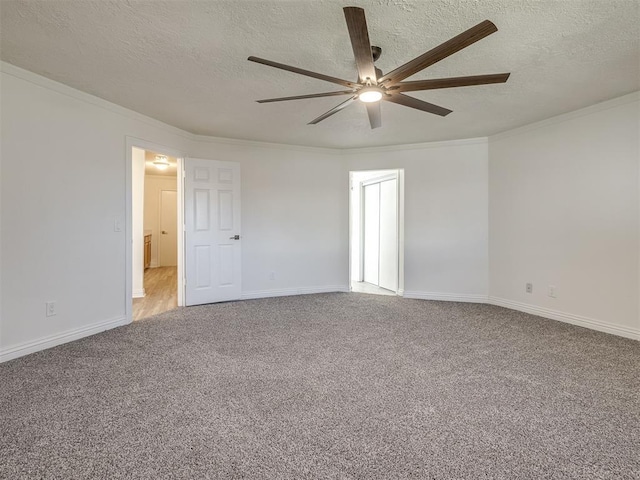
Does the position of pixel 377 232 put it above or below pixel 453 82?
below

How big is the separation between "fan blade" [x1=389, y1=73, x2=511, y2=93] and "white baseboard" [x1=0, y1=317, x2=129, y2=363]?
349 centimetres

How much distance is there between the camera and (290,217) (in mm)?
5000

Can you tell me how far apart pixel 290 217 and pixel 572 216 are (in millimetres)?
3570

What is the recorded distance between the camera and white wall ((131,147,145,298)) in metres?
4.84

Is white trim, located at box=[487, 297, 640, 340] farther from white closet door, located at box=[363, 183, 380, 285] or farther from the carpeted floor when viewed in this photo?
white closet door, located at box=[363, 183, 380, 285]

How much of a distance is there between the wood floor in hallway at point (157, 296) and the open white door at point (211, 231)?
16.6 inches

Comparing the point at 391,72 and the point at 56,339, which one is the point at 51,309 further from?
the point at 391,72

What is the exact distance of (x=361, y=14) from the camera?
55.0 inches

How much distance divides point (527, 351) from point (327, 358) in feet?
5.73

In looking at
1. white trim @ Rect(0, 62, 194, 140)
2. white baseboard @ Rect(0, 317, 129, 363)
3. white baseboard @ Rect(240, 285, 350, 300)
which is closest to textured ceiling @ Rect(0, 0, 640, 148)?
white trim @ Rect(0, 62, 194, 140)

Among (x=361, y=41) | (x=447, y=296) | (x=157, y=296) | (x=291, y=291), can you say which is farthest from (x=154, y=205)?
(x=361, y=41)

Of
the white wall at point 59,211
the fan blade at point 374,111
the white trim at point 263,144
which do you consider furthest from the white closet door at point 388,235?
the white wall at point 59,211

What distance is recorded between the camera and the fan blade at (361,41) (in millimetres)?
1398

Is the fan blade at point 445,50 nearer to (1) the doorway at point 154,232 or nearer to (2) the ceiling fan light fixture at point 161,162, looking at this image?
(1) the doorway at point 154,232
